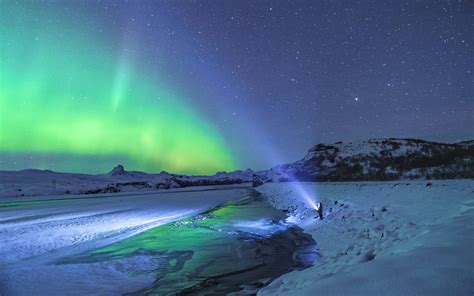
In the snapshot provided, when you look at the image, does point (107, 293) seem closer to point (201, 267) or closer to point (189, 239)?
point (201, 267)

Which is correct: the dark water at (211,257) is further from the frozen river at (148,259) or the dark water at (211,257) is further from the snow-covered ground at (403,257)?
the snow-covered ground at (403,257)

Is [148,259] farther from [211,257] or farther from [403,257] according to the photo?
[403,257]

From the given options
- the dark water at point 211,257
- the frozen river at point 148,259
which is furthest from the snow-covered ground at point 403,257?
the frozen river at point 148,259

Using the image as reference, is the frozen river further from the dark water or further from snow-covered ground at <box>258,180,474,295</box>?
snow-covered ground at <box>258,180,474,295</box>

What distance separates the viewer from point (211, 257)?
10.6 meters

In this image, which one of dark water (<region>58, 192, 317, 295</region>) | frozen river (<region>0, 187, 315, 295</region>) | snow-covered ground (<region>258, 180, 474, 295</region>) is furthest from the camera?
frozen river (<region>0, 187, 315, 295</region>)

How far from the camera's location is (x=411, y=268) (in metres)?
4.32

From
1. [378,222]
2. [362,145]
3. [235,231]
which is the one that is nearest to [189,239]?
[235,231]

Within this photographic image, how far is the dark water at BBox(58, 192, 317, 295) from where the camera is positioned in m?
7.77

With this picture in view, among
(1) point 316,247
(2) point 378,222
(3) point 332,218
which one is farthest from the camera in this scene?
(3) point 332,218

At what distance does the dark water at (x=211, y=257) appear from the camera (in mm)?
7766

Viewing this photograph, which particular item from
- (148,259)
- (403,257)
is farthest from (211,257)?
(403,257)

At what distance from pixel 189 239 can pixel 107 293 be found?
22.6 ft

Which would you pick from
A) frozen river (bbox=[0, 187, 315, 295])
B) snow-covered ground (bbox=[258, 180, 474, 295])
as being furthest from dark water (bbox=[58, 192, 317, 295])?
snow-covered ground (bbox=[258, 180, 474, 295])
